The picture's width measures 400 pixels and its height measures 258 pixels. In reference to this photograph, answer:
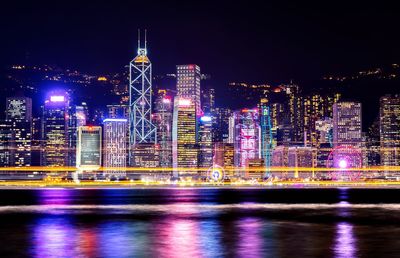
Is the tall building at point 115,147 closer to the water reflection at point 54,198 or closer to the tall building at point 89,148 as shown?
the tall building at point 89,148

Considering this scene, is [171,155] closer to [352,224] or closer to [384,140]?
[384,140]

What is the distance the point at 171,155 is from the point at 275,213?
9483 centimetres

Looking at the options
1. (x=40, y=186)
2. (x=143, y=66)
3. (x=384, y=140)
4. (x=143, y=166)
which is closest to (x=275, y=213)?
(x=40, y=186)

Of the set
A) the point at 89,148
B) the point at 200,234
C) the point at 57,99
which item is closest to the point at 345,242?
the point at 200,234

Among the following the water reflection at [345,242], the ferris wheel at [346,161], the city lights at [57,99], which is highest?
the city lights at [57,99]

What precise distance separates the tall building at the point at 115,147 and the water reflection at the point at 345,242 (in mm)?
96048

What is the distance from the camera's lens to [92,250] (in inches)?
968

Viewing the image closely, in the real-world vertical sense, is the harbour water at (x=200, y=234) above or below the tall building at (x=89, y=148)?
below

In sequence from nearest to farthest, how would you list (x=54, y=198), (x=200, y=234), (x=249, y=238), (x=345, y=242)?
(x=345, y=242)
(x=249, y=238)
(x=200, y=234)
(x=54, y=198)

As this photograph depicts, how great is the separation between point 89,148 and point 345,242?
353ft

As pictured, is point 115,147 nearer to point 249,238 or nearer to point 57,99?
point 57,99

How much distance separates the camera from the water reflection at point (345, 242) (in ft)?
78.0

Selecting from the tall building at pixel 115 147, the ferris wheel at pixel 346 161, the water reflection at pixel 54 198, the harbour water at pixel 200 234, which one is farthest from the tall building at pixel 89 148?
the harbour water at pixel 200 234

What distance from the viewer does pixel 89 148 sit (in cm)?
13150
